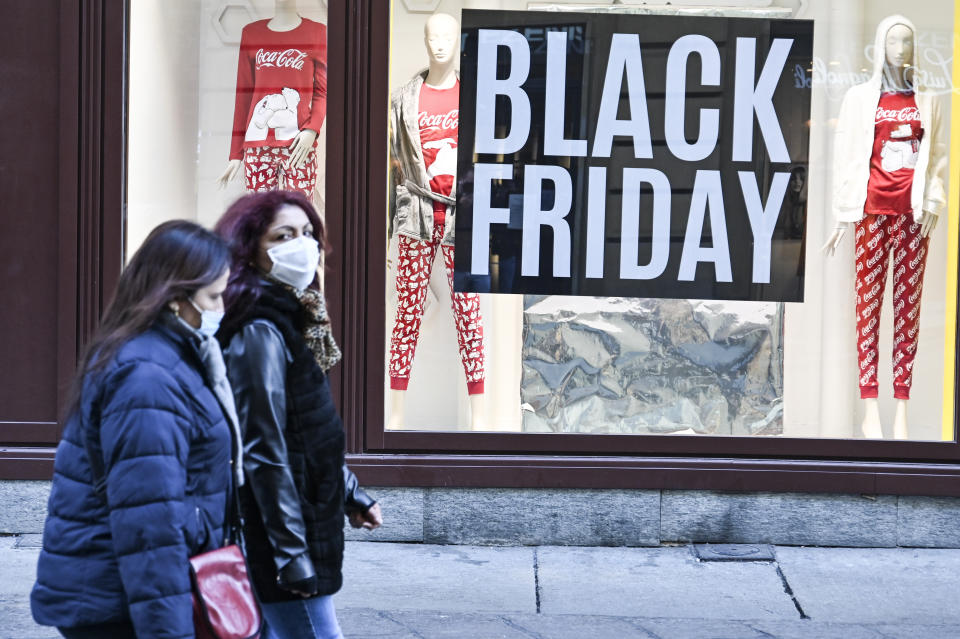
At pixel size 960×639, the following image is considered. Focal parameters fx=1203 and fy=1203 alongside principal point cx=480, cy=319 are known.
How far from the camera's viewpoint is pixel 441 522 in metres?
6.61

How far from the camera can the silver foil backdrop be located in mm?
6836

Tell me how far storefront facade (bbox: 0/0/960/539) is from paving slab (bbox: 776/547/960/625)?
356 mm

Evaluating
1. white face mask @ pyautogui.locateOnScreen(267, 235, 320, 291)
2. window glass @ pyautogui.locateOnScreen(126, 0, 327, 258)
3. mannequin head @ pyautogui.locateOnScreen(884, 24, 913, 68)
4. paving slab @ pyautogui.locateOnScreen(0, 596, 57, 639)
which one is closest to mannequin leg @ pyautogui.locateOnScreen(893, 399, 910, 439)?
mannequin head @ pyautogui.locateOnScreen(884, 24, 913, 68)

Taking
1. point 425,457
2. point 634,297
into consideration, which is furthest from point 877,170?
point 425,457

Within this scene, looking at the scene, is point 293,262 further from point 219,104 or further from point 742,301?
point 742,301

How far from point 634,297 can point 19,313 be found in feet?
11.2

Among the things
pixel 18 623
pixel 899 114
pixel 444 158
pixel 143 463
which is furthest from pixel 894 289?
pixel 143 463

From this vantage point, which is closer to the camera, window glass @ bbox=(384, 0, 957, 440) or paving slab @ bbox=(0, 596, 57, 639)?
paving slab @ bbox=(0, 596, 57, 639)

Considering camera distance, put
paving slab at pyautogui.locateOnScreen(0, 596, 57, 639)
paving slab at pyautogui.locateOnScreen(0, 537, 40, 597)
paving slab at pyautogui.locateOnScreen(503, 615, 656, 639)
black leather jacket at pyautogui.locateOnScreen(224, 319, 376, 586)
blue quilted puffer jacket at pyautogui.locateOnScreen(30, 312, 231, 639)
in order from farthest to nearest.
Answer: paving slab at pyautogui.locateOnScreen(0, 537, 40, 597) → paving slab at pyautogui.locateOnScreen(503, 615, 656, 639) → paving slab at pyautogui.locateOnScreen(0, 596, 57, 639) → black leather jacket at pyautogui.locateOnScreen(224, 319, 376, 586) → blue quilted puffer jacket at pyautogui.locateOnScreen(30, 312, 231, 639)

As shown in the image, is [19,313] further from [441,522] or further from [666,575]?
[666,575]

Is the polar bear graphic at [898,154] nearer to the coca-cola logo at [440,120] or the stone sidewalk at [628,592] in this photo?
the stone sidewalk at [628,592]

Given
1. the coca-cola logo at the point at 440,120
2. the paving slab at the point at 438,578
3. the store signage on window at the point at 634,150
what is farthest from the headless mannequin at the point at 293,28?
the paving slab at the point at 438,578

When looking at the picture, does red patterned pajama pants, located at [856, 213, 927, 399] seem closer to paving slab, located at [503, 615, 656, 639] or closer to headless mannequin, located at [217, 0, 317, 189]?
paving slab, located at [503, 615, 656, 639]

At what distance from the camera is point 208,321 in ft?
9.83
